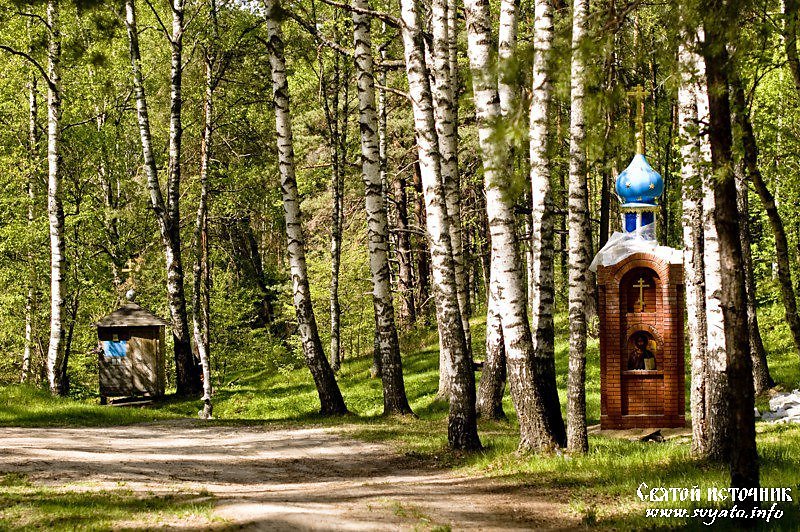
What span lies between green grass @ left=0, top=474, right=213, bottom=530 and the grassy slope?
3.39 metres

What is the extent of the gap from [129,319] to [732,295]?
18.0 meters

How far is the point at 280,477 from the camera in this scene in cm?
1037

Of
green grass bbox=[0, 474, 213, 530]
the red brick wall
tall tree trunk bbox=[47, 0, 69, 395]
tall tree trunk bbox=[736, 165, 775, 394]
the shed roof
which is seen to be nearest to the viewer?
green grass bbox=[0, 474, 213, 530]

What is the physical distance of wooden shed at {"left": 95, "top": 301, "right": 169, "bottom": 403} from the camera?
21125mm

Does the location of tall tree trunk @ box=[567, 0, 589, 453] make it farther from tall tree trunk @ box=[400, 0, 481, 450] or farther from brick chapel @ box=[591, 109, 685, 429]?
brick chapel @ box=[591, 109, 685, 429]

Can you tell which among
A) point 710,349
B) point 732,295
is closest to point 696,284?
point 710,349

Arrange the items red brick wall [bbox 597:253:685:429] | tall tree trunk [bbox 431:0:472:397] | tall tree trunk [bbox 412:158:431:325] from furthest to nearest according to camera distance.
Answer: tall tree trunk [bbox 412:158:431:325] → red brick wall [bbox 597:253:685:429] → tall tree trunk [bbox 431:0:472:397]

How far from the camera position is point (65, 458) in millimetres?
10461

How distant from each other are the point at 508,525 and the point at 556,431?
309 centimetres

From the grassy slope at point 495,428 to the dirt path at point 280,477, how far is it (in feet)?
1.49

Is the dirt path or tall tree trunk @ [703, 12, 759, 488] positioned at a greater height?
tall tree trunk @ [703, 12, 759, 488]

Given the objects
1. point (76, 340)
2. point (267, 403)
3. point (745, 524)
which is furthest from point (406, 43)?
point (76, 340)

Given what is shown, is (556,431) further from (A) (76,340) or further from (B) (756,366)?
(A) (76,340)

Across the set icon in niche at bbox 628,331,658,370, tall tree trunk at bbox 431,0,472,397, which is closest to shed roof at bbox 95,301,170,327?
tall tree trunk at bbox 431,0,472,397
